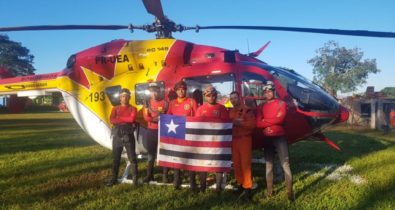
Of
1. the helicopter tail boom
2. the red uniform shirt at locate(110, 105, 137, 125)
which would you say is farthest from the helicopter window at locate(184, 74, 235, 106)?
the helicopter tail boom

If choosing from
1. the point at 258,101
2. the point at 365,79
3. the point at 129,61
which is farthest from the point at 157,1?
the point at 365,79

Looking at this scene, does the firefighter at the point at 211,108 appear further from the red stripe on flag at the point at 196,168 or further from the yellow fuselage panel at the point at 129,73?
the yellow fuselage panel at the point at 129,73

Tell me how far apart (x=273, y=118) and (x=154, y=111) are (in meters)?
2.25

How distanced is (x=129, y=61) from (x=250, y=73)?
2990mm

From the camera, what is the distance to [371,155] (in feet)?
35.4

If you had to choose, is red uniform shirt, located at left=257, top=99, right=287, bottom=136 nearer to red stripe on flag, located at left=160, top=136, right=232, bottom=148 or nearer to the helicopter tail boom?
red stripe on flag, located at left=160, top=136, right=232, bottom=148

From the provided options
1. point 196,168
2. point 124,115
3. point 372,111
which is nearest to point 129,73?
point 124,115

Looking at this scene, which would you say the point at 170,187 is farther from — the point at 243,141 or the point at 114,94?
the point at 114,94

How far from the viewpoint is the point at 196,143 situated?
5898 millimetres

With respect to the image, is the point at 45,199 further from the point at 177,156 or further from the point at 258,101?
the point at 258,101

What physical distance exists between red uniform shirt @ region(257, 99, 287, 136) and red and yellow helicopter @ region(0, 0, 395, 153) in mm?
862

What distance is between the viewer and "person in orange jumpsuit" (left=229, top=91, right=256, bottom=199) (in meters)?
5.86

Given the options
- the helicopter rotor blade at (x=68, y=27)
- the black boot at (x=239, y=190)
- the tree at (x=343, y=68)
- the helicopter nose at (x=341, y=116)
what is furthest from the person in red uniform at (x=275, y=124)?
the tree at (x=343, y=68)

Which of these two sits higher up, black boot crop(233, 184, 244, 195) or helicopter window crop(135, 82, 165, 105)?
helicopter window crop(135, 82, 165, 105)
